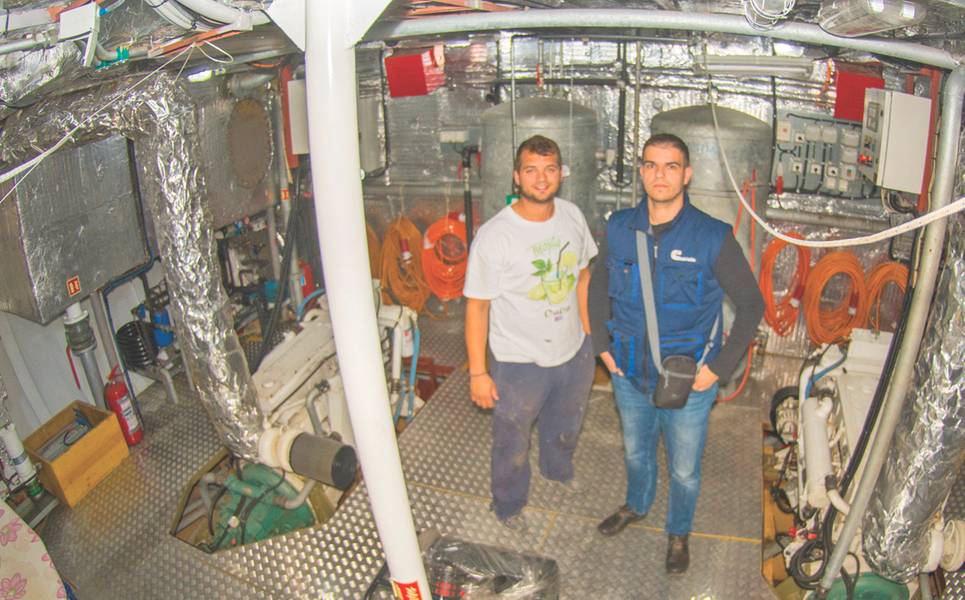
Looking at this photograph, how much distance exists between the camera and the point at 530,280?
3.09 metres

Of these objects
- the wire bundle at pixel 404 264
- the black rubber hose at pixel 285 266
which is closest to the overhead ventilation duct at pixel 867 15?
the black rubber hose at pixel 285 266

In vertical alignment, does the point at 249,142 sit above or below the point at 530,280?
above

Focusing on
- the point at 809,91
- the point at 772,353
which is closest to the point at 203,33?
the point at 809,91

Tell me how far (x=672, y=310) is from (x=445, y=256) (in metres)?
3.18

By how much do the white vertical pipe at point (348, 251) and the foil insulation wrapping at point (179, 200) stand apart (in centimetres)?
195

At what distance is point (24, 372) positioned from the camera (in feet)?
15.3

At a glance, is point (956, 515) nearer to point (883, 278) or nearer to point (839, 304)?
point (883, 278)

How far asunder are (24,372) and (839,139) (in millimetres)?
5678

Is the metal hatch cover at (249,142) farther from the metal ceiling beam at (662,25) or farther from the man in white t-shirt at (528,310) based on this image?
the metal ceiling beam at (662,25)

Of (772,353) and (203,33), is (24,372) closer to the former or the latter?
(203,33)

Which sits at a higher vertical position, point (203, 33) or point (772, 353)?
point (203, 33)

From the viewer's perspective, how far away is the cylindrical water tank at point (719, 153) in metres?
4.18

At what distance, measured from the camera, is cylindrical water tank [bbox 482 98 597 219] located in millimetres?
4570

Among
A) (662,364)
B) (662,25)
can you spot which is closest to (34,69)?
(662,25)
